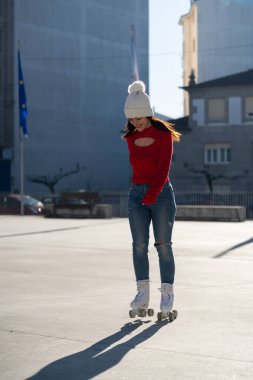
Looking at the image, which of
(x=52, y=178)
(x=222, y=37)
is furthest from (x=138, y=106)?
(x=222, y=37)

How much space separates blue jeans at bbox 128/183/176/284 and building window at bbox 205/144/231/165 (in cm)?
3894

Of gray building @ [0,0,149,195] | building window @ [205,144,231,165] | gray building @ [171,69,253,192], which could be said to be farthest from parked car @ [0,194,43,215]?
gray building @ [0,0,149,195]

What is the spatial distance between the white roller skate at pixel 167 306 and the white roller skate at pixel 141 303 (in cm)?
16

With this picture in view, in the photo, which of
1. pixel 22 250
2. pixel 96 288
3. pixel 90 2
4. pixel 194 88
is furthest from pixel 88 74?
pixel 96 288

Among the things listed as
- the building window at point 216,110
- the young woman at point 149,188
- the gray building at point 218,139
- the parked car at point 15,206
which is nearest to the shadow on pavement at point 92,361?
the young woman at point 149,188

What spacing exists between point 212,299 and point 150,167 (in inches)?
63.0

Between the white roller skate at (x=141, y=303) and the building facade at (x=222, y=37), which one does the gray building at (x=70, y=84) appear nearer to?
the building facade at (x=222, y=37)

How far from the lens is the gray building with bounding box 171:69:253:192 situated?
4375 centimetres

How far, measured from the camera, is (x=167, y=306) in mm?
5359

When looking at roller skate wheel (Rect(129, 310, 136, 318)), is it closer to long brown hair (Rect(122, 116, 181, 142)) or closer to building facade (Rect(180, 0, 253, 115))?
long brown hair (Rect(122, 116, 181, 142))

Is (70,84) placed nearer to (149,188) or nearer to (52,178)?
(52,178)

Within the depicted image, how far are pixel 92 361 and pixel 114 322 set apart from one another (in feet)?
4.08

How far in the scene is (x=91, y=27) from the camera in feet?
182

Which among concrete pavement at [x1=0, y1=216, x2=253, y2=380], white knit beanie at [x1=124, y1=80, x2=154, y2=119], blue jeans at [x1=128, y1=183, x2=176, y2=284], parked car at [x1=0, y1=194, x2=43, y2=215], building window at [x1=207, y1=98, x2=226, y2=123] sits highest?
building window at [x1=207, y1=98, x2=226, y2=123]
